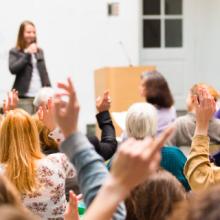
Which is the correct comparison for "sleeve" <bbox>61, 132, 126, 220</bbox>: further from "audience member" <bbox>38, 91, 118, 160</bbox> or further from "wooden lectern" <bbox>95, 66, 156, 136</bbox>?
"wooden lectern" <bbox>95, 66, 156, 136</bbox>

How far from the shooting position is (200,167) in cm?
277

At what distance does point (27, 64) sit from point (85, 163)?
19.3ft

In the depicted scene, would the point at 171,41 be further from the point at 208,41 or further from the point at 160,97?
the point at 160,97

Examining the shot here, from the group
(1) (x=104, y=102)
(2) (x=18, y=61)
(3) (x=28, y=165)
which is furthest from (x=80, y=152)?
(2) (x=18, y=61)

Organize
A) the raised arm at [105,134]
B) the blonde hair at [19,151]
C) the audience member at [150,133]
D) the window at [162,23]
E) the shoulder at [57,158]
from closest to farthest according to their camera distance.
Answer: the blonde hair at [19,151] < the shoulder at [57,158] < the audience member at [150,133] < the raised arm at [105,134] < the window at [162,23]

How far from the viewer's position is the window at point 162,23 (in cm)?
985

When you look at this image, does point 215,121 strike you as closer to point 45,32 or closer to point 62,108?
point 62,108

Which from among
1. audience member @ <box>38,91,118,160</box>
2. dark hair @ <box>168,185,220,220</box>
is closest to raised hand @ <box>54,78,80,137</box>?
dark hair @ <box>168,185,220,220</box>

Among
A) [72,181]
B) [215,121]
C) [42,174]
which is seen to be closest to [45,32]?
[215,121]

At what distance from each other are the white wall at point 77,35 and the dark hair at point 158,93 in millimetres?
3464

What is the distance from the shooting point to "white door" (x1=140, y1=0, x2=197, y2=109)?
987cm

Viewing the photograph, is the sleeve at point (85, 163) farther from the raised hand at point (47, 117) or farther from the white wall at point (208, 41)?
the white wall at point (208, 41)

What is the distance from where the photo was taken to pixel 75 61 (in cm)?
926

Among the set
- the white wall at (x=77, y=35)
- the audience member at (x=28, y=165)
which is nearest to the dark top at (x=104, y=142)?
the audience member at (x=28, y=165)
